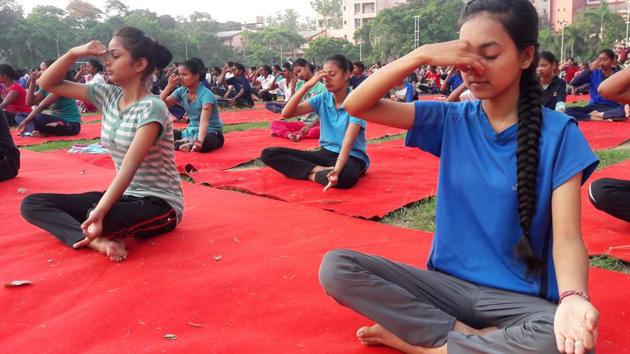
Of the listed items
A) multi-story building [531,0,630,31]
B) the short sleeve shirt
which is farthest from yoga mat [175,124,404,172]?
multi-story building [531,0,630,31]

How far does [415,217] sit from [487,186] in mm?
1797

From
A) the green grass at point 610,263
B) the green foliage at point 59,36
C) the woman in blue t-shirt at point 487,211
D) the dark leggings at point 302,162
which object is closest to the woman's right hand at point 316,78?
the dark leggings at point 302,162

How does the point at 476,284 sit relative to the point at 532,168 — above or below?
below

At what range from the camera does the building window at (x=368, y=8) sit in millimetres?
63688

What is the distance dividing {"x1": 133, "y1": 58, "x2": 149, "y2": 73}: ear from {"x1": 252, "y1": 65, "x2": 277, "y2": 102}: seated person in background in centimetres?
1165

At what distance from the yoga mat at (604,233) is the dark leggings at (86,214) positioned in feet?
6.93

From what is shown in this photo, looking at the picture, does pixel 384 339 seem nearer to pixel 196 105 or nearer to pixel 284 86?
pixel 196 105

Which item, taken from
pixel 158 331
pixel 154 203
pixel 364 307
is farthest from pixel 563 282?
pixel 154 203

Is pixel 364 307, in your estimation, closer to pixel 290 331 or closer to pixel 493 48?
pixel 290 331

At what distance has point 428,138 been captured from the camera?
1.83 metres

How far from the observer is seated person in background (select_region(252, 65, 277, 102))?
14.7 meters

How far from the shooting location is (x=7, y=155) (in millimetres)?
4395

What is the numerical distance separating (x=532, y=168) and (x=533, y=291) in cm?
36

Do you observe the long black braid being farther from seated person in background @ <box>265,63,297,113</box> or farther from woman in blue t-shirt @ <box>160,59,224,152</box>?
seated person in background @ <box>265,63,297,113</box>
